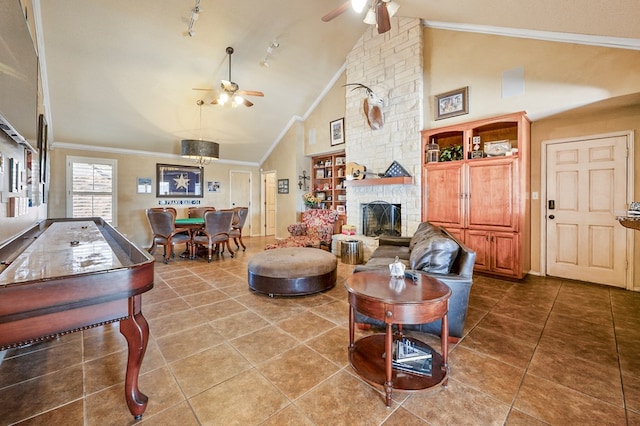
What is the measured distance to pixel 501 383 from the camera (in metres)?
1.76

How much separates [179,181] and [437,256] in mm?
7349

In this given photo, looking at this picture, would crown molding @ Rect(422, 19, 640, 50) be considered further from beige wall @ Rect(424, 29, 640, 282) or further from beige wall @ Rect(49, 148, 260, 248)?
A: beige wall @ Rect(49, 148, 260, 248)

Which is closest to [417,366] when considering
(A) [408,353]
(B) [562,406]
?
(A) [408,353]

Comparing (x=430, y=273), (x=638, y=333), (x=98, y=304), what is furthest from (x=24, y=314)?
(x=638, y=333)

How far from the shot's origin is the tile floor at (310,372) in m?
1.50

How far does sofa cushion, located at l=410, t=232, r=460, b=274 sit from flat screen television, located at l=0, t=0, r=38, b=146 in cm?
304

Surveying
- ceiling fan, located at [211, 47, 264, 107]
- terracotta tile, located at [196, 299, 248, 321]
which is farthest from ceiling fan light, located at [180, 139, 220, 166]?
terracotta tile, located at [196, 299, 248, 321]

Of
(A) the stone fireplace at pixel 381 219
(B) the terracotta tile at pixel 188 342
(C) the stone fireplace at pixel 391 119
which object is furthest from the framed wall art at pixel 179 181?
(B) the terracotta tile at pixel 188 342

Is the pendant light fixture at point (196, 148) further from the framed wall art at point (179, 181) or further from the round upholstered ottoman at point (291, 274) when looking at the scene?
the round upholstered ottoman at point (291, 274)

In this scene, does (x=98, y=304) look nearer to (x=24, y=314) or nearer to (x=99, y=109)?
(x=24, y=314)

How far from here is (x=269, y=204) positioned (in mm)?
9328

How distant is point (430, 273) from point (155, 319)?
8.76ft

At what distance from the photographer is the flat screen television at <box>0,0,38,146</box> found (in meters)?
1.69

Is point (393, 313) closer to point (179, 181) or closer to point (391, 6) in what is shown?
point (391, 6)
